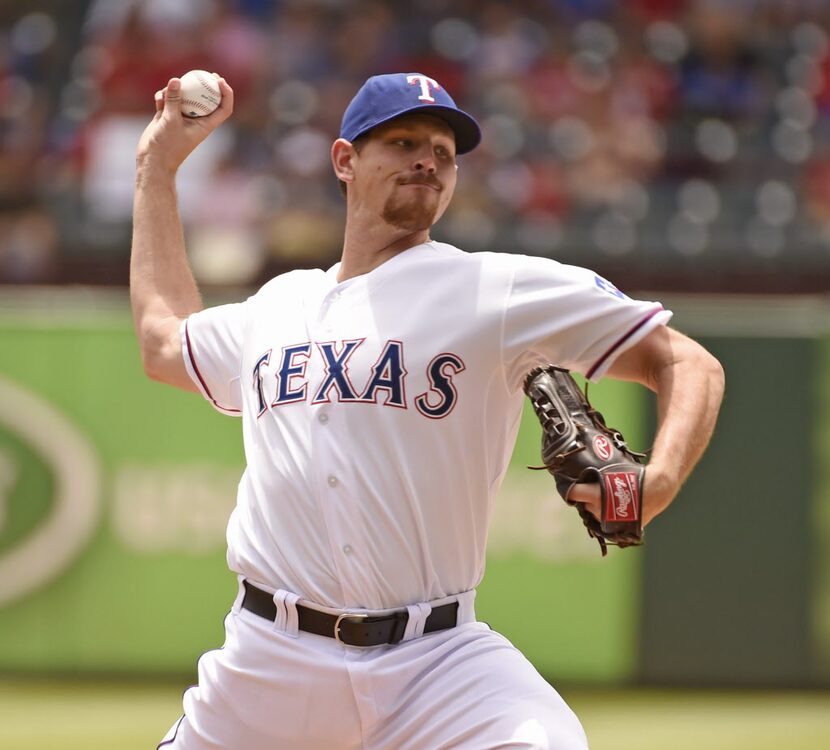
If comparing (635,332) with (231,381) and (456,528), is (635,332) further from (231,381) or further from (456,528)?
(231,381)

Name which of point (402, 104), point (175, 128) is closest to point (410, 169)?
point (402, 104)

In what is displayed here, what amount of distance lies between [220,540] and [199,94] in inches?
152

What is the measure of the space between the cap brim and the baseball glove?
691 millimetres

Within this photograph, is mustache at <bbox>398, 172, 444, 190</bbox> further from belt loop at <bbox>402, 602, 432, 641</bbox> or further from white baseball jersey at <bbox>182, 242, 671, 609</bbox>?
belt loop at <bbox>402, 602, 432, 641</bbox>

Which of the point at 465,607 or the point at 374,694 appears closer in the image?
the point at 374,694

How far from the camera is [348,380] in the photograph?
3.21 meters

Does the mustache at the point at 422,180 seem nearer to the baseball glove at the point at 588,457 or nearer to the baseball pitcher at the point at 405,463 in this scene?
the baseball pitcher at the point at 405,463

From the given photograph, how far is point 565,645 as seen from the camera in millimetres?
7316

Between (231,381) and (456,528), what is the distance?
791mm

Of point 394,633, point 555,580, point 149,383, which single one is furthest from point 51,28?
point 394,633

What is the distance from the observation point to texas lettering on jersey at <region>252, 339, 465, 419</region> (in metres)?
3.15

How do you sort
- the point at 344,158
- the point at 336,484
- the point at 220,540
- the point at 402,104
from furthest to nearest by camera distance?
the point at 220,540, the point at 344,158, the point at 402,104, the point at 336,484

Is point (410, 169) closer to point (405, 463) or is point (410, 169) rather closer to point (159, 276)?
point (405, 463)

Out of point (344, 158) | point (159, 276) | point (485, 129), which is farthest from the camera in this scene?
point (485, 129)
